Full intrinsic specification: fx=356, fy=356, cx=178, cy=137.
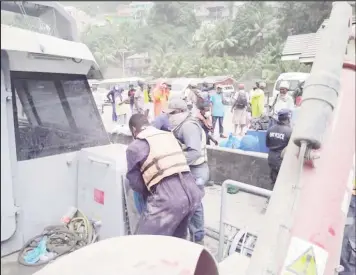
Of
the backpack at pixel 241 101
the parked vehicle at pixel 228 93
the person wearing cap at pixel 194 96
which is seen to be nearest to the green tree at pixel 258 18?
the person wearing cap at pixel 194 96

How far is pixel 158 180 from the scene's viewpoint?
257cm

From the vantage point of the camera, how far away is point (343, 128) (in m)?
1.55

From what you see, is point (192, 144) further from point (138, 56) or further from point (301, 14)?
point (301, 14)

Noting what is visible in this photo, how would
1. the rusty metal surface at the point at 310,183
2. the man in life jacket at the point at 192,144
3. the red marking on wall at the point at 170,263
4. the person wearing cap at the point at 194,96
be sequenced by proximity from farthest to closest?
the person wearing cap at the point at 194,96
the man in life jacket at the point at 192,144
the red marking on wall at the point at 170,263
the rusty metal surface at the point at 310,183

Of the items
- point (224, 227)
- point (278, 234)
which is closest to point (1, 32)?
point (278, 234)

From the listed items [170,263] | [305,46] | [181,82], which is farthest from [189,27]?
[181,82]

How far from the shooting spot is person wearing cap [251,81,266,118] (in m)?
9.50

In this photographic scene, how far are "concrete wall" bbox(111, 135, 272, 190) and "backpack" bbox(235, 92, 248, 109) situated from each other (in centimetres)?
444

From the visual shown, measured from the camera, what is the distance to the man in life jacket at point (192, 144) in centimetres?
354

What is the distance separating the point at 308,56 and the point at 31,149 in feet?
7.41

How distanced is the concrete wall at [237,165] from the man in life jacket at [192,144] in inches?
55.1

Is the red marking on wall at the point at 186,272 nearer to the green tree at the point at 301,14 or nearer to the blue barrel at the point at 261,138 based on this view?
the green tree at the point at 301,14

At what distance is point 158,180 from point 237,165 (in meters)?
2.94

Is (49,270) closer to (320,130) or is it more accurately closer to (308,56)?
(320,130)
